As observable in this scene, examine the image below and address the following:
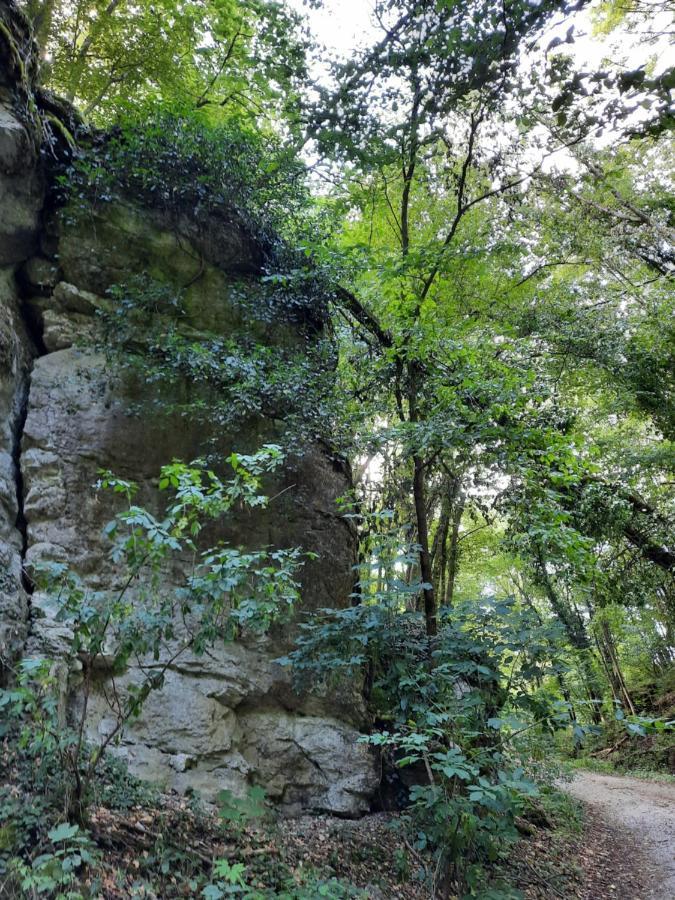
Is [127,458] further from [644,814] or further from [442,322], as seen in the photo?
[644,814]

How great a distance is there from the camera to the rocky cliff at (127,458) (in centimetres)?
496

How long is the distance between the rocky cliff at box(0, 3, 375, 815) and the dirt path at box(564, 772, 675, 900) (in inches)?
145

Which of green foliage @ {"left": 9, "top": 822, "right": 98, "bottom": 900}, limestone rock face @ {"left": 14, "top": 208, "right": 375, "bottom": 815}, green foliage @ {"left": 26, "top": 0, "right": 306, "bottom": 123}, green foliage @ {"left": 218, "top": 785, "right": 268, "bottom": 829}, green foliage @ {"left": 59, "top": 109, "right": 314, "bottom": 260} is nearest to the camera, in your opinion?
green foliage @ {"left": 9, "top": 822, "right": 98, "bottom": 900}

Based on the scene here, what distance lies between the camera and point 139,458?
6.11 meters

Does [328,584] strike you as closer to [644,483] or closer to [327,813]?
[327,813]

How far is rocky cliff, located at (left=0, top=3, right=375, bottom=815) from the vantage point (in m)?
4.96

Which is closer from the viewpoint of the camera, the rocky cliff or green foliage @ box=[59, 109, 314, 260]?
the rocky cliff

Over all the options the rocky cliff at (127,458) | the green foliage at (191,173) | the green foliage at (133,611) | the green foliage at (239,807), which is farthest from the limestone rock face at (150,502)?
the green foliage at (133,611)

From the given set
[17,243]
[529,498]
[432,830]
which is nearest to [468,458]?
[529,498]

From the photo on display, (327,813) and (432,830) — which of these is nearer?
(432,830)

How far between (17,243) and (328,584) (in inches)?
222

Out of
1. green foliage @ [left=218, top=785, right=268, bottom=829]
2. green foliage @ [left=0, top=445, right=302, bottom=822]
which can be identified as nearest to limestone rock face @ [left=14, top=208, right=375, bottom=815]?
green foliage @ [left=218, top=785, right=268, bottom=829]

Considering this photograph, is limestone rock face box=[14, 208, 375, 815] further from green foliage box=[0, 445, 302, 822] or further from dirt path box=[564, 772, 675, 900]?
dirt path box=[564, 772, 675, 900]

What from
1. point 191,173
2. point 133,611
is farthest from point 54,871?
point 191,173
